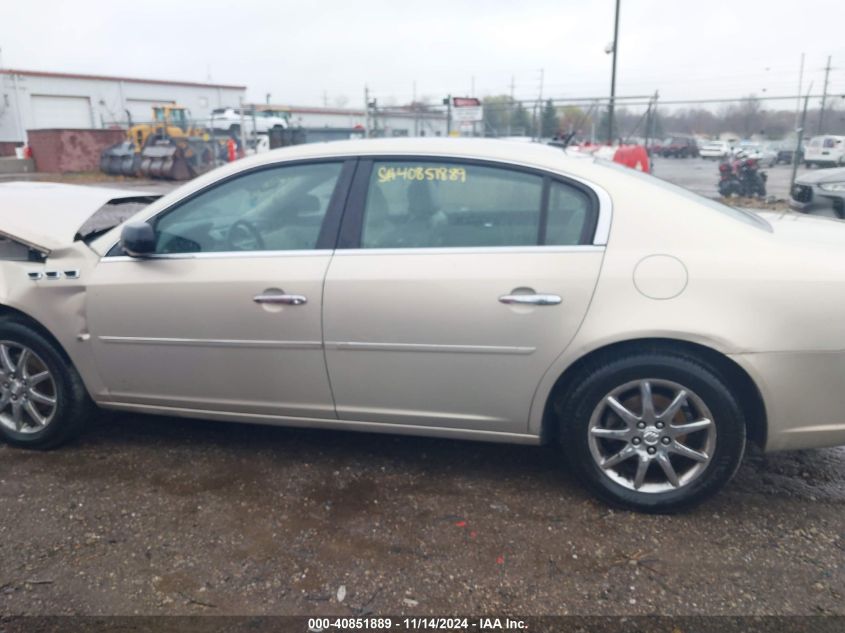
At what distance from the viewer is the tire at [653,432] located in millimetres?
2848

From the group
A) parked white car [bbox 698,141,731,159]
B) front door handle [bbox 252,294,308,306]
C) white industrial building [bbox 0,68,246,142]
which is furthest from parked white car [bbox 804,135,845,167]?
white industrial building [bbox 0,68,246,142]

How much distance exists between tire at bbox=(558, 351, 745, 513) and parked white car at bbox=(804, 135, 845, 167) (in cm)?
1478

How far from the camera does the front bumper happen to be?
276 cm

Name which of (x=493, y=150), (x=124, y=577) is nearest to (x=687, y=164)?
(x=493, y=150)

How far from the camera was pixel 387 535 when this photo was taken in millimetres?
2906

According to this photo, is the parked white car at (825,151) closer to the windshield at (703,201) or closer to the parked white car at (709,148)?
the parked white car at (709,148)

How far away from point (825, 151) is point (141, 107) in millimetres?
39004

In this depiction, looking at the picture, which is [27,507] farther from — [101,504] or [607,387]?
[607,387]

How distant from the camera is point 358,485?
3316mm

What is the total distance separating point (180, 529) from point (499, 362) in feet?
5.00

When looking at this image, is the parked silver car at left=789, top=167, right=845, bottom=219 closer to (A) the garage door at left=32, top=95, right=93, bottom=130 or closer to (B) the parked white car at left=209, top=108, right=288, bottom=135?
(B) the parked white car at left=209, top=108, right=288, bottom=135

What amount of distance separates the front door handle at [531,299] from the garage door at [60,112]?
42.4 meters


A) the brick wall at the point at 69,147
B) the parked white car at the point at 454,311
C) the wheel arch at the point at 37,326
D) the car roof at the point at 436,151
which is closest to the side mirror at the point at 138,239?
the parked white car at the point at 454,311

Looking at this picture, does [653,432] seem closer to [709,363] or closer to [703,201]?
[709,363]
